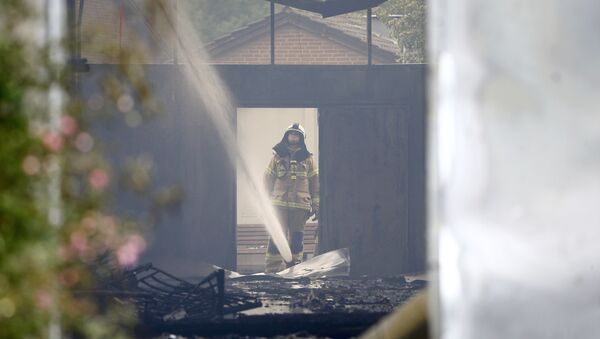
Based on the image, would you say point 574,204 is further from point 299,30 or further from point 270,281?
point 299,30

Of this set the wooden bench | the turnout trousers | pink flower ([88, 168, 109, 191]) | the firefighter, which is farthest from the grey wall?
pink flower ([88, 168, 109, 191])

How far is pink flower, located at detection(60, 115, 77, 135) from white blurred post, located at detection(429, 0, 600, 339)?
1.20 m

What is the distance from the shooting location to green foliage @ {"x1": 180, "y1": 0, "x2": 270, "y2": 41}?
42.8 m

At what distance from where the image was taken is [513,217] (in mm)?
3430

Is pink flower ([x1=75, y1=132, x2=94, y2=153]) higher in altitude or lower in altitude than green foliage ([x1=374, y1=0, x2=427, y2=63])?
lower

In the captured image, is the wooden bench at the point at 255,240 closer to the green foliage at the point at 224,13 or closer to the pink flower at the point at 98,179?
the pink flower at the point at 98,179

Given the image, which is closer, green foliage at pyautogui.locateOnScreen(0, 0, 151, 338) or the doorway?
green foliage at pyautogui.locateOnScreen(0, 0, 151, 338)

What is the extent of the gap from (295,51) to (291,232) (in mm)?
13148

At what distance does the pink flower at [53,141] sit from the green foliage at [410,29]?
65.6ft

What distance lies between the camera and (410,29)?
23422 mm

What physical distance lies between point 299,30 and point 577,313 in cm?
2292

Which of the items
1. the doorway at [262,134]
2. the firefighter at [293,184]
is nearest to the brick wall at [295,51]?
the doorway at [262,134]

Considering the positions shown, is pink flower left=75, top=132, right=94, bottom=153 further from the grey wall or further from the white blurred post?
the grey wall

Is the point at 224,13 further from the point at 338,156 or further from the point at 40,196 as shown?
the point at 40,196
